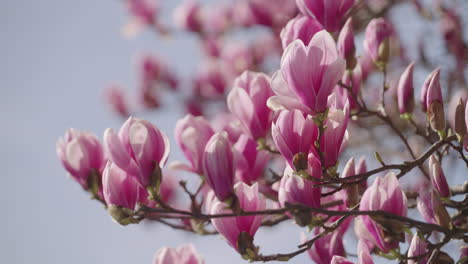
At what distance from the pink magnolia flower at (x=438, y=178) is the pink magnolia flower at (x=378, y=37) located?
42 centimetres

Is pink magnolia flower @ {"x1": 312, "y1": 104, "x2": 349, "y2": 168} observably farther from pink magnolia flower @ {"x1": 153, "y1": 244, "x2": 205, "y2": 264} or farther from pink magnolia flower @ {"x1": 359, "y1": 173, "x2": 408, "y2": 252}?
pink magnolia flower @ {"x1": 153, "y1": 244, "x2": 205, "y2": 264}

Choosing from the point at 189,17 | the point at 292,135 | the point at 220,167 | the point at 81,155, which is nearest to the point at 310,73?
the point at 292,135

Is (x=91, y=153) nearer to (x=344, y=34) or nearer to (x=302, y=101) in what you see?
(x=302, y=101)

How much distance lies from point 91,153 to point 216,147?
0.40 metres

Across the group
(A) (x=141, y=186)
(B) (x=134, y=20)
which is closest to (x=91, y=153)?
(A) (x=141, y=186)

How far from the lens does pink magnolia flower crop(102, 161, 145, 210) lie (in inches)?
43.3

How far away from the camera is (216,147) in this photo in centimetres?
103

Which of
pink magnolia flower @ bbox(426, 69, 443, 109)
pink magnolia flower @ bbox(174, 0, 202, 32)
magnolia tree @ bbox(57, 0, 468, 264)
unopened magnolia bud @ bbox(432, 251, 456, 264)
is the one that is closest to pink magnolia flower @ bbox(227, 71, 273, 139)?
magnolia tree @ bbox(57, 0, 468, 264)

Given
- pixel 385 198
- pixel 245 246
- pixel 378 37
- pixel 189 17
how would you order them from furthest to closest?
1. pixel 189 17
2. pixel 378 37
3. pixel 245 246
4. pixel 385 198

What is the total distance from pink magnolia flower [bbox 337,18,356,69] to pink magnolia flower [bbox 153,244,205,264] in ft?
1.90

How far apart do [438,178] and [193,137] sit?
0.51 metres

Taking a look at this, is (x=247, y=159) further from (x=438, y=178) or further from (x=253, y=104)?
(x=438, y=178)

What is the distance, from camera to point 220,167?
1.02 m

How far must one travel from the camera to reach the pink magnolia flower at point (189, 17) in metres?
3.60
